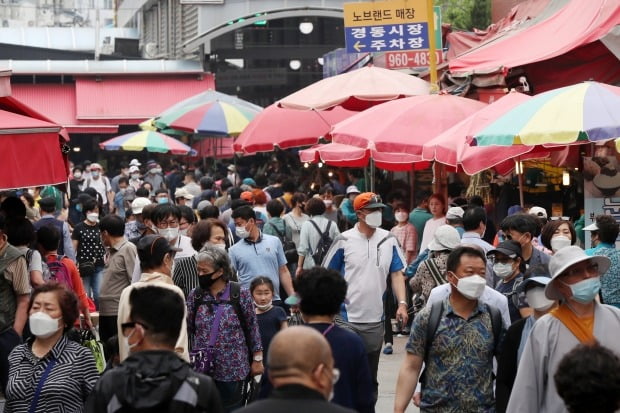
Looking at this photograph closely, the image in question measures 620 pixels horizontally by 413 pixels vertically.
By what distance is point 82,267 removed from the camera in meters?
14.0

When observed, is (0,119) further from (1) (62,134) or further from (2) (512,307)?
(2) (512,307)

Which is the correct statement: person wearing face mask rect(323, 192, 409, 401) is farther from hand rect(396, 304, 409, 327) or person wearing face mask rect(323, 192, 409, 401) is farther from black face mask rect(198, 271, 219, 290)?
black face mask rect(198, 271, 219, 290)

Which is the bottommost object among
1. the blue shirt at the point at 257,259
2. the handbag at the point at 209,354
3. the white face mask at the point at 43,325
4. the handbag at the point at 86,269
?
the handbag at the point at 86,269

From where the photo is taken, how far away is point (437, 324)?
21.5ft

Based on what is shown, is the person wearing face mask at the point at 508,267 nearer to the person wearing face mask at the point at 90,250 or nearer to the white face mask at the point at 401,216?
the white face mask at the point at 401,216

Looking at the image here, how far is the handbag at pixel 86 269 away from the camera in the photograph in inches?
549

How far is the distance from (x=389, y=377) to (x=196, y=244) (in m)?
2.97

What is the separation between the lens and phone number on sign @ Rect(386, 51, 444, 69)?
17281 millimetres

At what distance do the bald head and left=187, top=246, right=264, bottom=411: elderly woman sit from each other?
3.64 meters

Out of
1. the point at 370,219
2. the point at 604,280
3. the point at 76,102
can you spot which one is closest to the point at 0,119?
the point at 370,219

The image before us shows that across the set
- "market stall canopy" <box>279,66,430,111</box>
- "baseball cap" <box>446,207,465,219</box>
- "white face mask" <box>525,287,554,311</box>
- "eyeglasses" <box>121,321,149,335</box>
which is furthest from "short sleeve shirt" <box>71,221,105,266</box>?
"eyeglasses" <box>121,321,149,335</box>

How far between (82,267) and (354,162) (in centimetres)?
517

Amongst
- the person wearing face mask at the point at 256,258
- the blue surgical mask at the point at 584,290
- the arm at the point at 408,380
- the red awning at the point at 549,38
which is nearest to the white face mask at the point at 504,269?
the arm at the point at 408,380

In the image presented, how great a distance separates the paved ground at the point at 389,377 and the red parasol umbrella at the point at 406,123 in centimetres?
218
